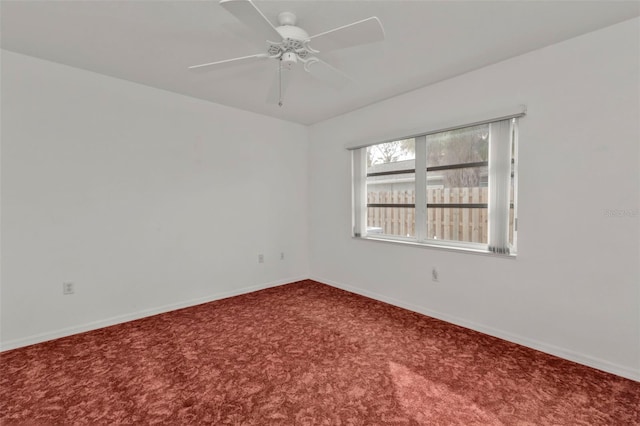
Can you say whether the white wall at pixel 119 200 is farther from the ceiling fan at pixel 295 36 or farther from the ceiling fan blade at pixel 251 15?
the ceiling fan blade at pixel 251 15

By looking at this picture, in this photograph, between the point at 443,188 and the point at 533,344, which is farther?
the point at 443,188

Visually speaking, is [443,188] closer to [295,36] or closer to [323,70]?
[323,70]

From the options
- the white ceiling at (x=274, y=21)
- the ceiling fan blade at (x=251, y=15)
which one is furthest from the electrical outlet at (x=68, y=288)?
the ceiling fan blade at (x=251, y=15)

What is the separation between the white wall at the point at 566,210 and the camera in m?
2.10

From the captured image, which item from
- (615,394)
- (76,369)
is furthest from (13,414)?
(615,394)

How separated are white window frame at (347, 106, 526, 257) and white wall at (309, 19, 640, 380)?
93 millimetres

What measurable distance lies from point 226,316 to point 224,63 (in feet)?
8.37

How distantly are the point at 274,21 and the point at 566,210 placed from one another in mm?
2720

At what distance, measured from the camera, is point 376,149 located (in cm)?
391

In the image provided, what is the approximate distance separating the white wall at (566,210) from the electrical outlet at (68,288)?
3672mm

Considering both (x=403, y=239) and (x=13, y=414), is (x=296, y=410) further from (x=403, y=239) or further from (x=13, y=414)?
(x=403, y=239)

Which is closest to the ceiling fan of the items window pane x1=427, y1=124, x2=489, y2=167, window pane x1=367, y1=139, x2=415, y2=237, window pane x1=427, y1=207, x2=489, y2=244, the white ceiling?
the white ceiling

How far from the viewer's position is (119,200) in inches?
120

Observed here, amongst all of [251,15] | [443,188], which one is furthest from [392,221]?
[251,15]
